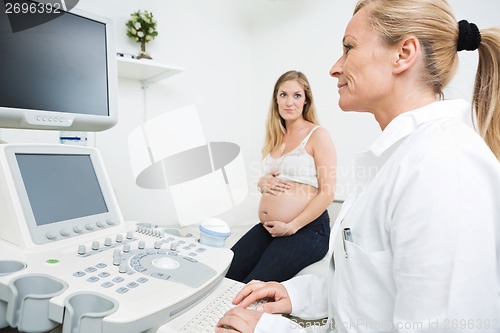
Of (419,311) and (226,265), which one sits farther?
(226,265)

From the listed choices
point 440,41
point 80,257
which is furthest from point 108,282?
point 440,41

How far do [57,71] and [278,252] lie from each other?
111cm

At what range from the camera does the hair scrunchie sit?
0.71m

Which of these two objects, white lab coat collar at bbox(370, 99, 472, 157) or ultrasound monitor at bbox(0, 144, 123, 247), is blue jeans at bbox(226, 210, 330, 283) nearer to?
ultrasound monitor at bbox(0, 144, 123, 247)

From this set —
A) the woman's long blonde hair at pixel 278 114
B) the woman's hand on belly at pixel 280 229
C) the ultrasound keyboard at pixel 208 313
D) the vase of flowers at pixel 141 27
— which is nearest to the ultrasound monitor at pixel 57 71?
the ultrasound keyboard at pixel 208 313

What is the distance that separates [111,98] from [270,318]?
0.76 m

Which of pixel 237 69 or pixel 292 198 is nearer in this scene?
pixel 292 198

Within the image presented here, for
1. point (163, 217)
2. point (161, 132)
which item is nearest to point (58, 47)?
point (161, 132)

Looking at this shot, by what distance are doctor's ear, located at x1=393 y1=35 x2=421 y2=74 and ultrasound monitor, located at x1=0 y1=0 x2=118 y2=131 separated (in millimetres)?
785

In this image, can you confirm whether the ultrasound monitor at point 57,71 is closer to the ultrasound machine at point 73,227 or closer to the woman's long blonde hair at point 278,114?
the ultrasound machine at point 73,227

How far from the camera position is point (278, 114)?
6.88 ft

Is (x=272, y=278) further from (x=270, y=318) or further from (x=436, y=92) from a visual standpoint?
(x=436, y=92)

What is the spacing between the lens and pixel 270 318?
674 mm

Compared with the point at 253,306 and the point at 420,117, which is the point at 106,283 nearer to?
the point at 253,306
